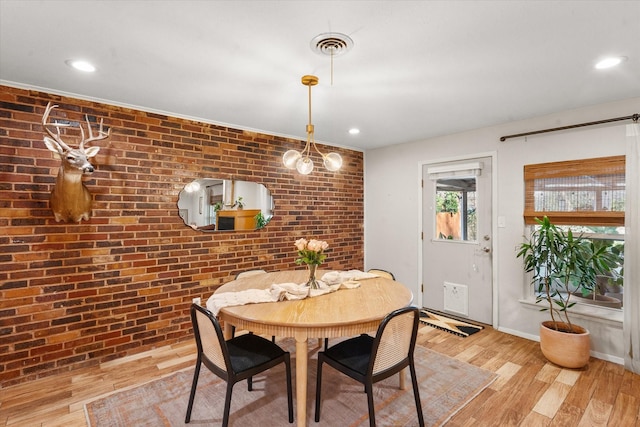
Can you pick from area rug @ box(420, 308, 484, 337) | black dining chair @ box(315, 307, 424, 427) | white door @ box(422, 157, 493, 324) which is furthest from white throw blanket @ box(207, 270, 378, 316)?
white door @ box(422, 157, 493, 324)

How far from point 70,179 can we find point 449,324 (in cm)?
396

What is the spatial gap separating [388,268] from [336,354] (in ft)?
9.23

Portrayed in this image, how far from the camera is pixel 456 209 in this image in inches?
156

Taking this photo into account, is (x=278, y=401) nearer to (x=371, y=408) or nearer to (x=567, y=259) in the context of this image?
(x=371, y=408)

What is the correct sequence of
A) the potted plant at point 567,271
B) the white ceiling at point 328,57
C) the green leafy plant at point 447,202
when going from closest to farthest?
1. the white ceiling at point 328,57
2. the potted plant at point 567,271
3. the green leafy plant at point 447,202

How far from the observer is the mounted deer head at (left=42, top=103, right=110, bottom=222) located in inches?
92.8

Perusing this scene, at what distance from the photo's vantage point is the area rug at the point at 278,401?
203cm

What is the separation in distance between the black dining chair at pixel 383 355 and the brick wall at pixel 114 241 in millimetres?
1895

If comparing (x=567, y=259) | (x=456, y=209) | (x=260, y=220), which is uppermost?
(x=456, y=209)

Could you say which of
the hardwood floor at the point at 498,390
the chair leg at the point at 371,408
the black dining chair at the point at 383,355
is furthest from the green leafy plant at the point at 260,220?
the chair leg at the point at 371,408

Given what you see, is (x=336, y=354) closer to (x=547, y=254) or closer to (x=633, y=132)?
(x=547, y=254)

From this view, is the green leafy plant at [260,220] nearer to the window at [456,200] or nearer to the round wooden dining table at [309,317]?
the round wooden dining table at [309,317]

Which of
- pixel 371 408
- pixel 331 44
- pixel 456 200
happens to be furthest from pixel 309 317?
pixel 456 200

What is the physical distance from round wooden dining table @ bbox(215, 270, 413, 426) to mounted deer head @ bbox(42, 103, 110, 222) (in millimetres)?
1562
